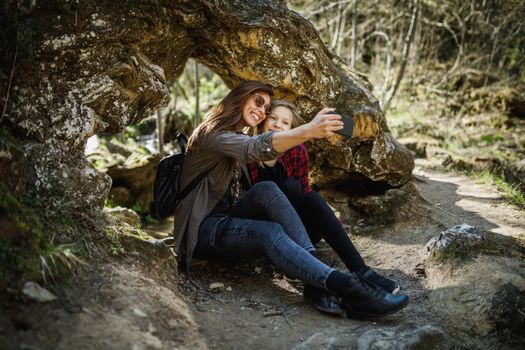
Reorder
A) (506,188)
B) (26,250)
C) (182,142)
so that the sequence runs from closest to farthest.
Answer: (26,250)
(182,142)
(506,188)

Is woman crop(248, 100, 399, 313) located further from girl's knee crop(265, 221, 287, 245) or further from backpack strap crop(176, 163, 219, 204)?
backpack strap crop(176, 163, 219, 204)

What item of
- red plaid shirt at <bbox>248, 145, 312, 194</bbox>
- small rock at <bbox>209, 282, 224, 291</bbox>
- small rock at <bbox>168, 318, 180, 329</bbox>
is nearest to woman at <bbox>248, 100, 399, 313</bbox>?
red plaid shirt at <bbox>248, 145, 312, 194</bbox>

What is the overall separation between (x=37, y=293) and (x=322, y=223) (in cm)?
210

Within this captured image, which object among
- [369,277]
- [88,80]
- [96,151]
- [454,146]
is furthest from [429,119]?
[88,80]

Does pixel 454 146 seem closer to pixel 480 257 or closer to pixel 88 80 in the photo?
pixel 480 257

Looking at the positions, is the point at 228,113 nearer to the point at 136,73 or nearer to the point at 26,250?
the point at 136,73

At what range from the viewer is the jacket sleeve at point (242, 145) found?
8.89 feet

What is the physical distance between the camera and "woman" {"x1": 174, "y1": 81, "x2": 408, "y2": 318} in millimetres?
2740

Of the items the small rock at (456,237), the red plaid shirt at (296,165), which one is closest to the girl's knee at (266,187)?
the red plaid shirt at (296,165)

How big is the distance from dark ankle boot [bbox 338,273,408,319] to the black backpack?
1.40 metres

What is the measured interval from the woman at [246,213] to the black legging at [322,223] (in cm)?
35

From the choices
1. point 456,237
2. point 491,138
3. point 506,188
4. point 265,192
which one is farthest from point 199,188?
point 491,138

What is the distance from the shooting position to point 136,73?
132 inches

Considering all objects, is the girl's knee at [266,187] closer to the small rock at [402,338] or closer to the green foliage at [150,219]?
the small rock at [402,338]
